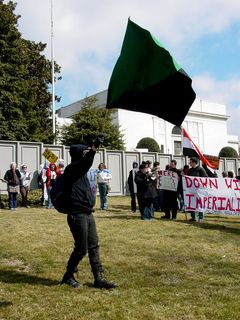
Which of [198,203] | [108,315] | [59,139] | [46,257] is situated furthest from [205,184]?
[59,139]

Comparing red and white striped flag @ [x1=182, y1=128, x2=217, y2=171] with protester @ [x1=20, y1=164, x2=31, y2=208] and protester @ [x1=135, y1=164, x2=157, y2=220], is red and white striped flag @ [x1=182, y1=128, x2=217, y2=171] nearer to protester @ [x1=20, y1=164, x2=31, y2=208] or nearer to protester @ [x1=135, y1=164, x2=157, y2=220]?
protester @ [x1=135, y1=164, x2=157, y2=220]

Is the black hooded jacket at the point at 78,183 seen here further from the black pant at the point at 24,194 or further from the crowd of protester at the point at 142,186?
the black pant at the point at 24,194

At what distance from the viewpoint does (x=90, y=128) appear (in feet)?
133

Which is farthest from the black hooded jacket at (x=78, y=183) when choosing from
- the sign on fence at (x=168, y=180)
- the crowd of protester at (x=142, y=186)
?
the sign on fence at (x=168, y=180)

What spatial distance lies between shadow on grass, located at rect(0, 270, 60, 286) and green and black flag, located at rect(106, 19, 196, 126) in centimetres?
278

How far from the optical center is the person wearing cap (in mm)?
6645

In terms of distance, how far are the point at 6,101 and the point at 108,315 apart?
2873cm

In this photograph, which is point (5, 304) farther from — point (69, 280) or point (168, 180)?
point (168, 180)

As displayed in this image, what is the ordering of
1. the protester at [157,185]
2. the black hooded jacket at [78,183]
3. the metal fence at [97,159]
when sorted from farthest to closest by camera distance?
the metal fence at [97,159] → the protester at [157,185] → the black hooded jacket at [78,183]

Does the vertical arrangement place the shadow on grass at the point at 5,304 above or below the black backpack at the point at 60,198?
below

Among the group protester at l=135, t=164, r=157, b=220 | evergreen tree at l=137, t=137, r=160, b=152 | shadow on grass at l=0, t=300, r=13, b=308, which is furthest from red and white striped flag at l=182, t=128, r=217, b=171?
evergreen tree at l=137, t=137, r=160, b=152

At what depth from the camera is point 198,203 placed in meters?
14.4

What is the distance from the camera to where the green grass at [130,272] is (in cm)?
580

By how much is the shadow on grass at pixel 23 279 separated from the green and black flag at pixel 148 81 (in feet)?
9.11
